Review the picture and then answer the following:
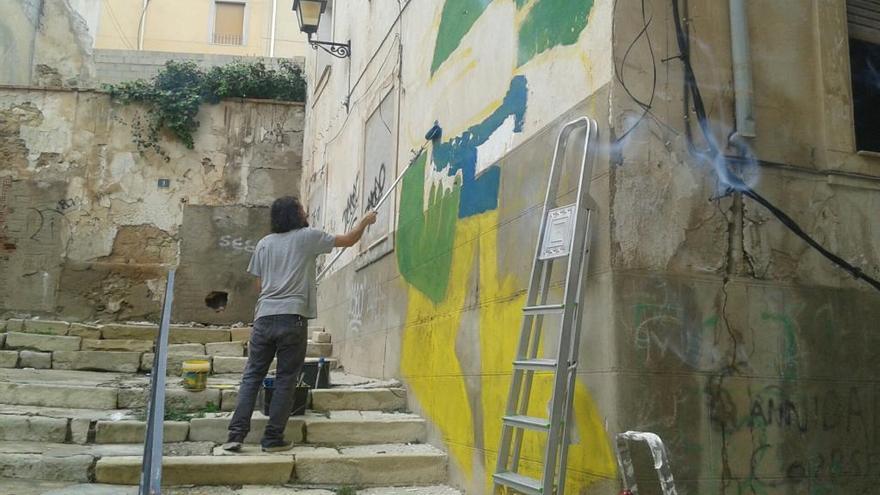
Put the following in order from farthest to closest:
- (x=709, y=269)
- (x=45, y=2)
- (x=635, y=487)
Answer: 1. (x=45, y=2)
2. (x=709, y=269)
3. (x=635, y=487)

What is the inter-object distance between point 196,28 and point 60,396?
21.2m

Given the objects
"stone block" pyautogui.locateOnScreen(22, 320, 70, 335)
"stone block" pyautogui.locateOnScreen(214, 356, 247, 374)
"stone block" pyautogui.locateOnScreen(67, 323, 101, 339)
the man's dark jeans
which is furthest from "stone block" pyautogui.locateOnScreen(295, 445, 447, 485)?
"stone block" pyautogui.locateOnScreen(22, 320, 70, 335)

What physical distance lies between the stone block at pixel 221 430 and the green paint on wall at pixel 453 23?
2753 mm

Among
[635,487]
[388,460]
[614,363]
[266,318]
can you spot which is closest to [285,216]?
[266,318]

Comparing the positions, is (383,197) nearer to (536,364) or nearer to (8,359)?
(536,364)

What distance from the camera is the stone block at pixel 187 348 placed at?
6.86m

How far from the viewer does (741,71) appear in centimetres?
301

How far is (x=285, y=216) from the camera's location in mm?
4875

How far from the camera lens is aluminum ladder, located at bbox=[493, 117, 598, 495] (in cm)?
269

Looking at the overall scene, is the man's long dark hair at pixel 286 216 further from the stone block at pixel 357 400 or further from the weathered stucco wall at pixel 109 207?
the weathered stucco wall at pixel 109 207

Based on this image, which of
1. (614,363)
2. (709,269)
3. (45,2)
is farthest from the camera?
(45,2)

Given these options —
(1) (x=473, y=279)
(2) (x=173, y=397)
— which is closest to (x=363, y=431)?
(1) (x=473, y=279)

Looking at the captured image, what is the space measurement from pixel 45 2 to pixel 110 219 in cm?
534

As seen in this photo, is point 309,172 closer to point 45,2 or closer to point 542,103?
point 45,2
